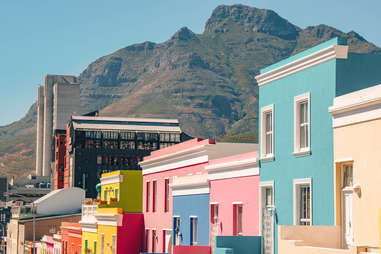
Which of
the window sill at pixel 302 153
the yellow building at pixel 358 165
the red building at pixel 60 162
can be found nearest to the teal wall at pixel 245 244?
the window sill at pixel 302 153

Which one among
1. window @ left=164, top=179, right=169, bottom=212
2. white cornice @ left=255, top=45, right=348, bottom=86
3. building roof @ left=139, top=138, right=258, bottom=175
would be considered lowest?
window @ left=164, top=179, right=169, bottom=212

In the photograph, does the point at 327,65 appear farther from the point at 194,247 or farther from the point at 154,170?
the point at 154,170

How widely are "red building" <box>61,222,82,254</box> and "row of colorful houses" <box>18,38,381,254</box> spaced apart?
63.0ft

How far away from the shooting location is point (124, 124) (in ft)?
498

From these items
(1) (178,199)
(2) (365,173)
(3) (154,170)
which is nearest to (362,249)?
(2) (365,173)

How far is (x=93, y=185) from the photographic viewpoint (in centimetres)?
14375

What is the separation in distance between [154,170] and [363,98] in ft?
79.6

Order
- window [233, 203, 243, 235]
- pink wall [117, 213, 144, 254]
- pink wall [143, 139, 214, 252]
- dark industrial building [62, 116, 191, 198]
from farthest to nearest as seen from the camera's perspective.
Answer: dark industrial building [62, 116, 191, 198] < pink wall [117, 213, 144, 254] < pink wall [143, 139, 214, 252] < window [233, 203, 243, 235]

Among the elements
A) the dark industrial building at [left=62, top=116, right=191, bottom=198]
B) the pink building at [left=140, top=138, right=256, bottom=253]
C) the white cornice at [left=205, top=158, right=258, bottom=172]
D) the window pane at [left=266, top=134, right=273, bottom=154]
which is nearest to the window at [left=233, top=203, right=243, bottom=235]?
the white cornice at [left=205, top=158, right=258, bottom=172]

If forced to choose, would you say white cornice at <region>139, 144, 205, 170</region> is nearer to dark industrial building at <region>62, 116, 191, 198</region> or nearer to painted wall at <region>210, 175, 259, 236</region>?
painted wall at <region>210, 175, 259, 236</region>

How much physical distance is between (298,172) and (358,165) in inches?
163

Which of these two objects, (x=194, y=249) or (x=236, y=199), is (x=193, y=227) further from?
(x=236, y=199)

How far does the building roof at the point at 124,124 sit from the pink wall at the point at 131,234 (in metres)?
106

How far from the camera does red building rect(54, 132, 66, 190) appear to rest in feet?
541
